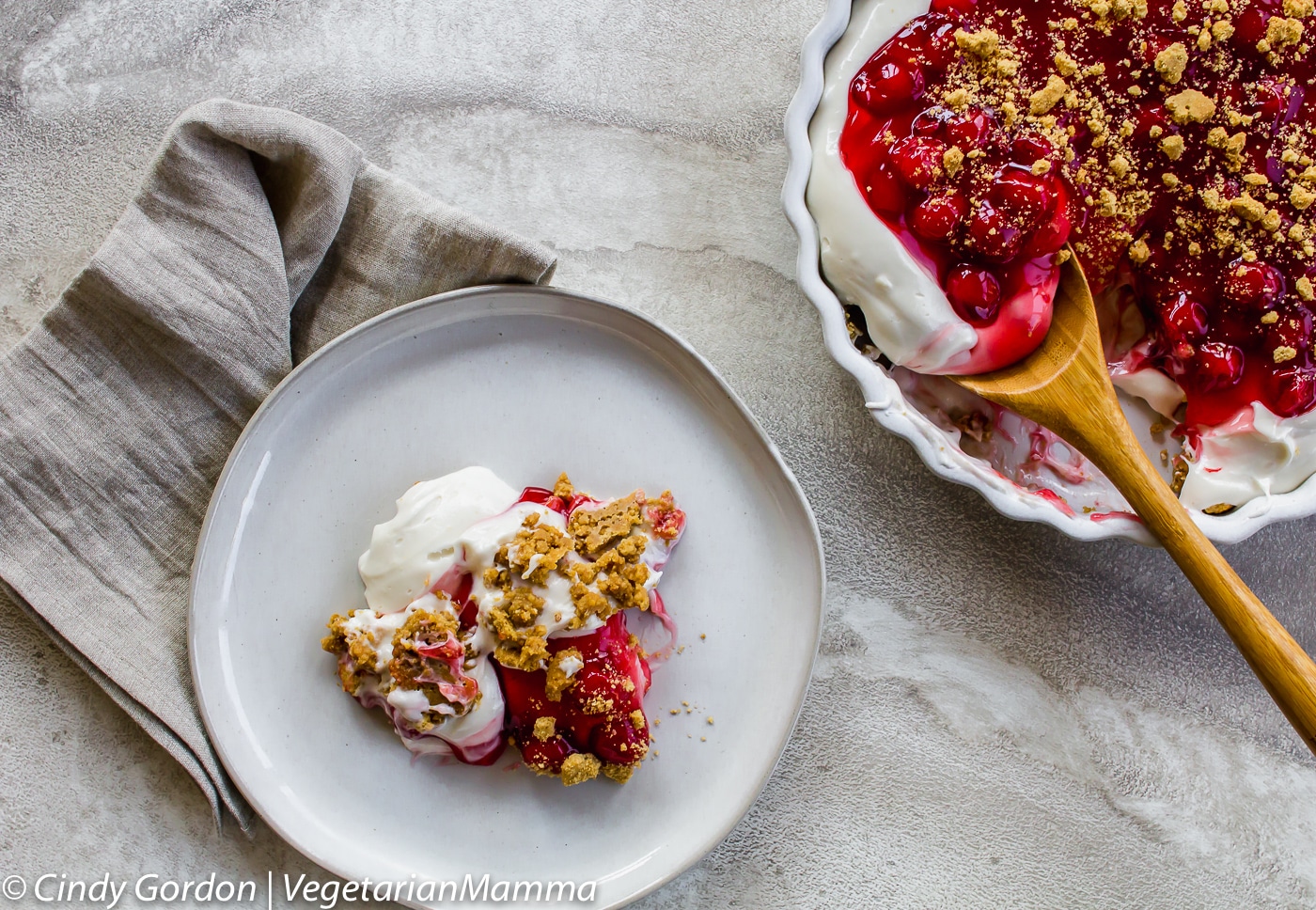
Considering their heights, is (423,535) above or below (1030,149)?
below

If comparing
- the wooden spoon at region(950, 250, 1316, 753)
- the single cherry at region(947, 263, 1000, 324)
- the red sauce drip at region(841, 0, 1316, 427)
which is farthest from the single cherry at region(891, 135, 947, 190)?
the wooden spoon at region(950, 250, 1316, 753)

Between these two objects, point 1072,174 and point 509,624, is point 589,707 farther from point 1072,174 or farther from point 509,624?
point 1072,174

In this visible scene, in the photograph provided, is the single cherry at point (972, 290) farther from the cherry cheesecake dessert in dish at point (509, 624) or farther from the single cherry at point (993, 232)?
the cherry cheesecake dessert in dish at point (509, 624)

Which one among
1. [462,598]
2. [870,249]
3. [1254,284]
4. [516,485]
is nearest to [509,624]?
[462,598]

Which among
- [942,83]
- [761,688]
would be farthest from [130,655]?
[942,83]

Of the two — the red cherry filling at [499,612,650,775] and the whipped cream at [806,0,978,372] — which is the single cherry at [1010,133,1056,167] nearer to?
the whipped cream at [806,0,978,372]

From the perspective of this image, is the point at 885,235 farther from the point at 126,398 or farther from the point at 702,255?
the point at 126,398

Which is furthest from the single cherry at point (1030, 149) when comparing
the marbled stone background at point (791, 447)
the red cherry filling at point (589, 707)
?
the red cherry filling at point (589, 707)
